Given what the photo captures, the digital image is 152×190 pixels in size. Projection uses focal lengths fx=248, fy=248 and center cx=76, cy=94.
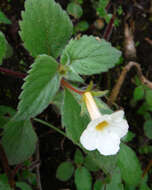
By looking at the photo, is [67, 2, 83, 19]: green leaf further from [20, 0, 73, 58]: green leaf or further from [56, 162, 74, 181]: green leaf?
[56, 162, 74, 181]: green leaf

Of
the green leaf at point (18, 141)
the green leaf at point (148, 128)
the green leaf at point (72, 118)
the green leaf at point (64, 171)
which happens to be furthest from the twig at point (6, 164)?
the green leaf at point (148, 128)

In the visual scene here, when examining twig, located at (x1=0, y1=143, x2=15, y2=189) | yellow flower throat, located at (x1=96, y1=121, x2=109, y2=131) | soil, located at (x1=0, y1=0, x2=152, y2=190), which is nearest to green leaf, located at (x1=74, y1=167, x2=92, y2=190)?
soil, located at (x1=0, y1=0, x2=152, y2=190)

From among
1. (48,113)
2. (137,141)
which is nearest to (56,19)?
(48,113)

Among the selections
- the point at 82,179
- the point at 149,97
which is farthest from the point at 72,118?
the point at 149,97

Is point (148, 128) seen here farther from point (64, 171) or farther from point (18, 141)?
point (18, 141)

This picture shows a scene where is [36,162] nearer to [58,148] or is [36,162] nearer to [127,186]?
[58,148]
